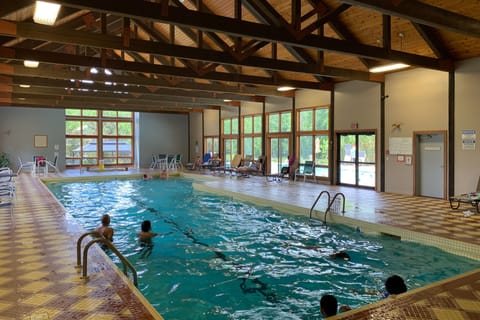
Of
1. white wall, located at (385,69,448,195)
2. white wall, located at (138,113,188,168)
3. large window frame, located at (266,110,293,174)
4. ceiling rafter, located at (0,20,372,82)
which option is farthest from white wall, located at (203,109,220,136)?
white wall, located at (385,69,448,195)

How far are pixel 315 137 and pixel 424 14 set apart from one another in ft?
23.4

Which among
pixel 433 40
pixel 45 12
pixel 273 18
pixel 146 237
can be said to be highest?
pixel 433 40

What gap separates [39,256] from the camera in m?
4.00

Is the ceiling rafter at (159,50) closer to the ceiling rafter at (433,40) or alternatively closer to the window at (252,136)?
the ceiling rafter at (433,40)

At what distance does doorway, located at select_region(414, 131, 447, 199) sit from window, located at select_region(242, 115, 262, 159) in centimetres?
681

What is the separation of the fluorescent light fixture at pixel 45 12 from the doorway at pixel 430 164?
8198mm

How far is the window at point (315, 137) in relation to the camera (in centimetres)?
1160

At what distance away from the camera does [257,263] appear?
4711mm

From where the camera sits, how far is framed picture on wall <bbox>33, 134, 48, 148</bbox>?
16.4m

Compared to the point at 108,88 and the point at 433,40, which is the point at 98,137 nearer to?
the point at 108,88

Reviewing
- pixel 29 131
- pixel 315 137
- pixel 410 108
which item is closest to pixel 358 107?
pixel 410 108

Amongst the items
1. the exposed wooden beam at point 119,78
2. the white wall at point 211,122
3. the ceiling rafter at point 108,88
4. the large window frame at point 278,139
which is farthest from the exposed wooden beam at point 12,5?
the white wall at point 211,122

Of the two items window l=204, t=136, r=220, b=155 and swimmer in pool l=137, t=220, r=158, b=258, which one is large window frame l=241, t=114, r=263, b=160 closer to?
window l=204, t=136, r=220, b=155

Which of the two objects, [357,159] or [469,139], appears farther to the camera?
[357,159]
